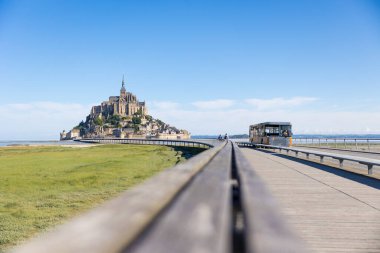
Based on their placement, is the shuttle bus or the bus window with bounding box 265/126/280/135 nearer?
the shuttle bus

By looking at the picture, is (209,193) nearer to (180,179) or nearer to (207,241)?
→ (180,179)

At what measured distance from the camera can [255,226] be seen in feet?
4.15

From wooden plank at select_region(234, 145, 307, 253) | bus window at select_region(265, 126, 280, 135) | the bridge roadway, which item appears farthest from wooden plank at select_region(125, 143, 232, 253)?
bus window at select_region(265, 126, 280, 135)

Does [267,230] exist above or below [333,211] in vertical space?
above

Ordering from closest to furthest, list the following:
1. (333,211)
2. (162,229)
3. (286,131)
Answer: (162,229)
(333,211)
(286,131)

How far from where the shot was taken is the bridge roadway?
4379mm

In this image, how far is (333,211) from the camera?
20.1 feet

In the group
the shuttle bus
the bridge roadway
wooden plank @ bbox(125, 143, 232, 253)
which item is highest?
the shuttle bus

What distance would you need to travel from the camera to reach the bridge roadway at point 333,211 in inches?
172

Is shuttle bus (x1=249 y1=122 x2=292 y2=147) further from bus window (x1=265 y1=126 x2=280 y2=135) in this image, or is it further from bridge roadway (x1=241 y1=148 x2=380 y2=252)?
bridge roadway (x1=241 y1=148 x2=380 y2=252)

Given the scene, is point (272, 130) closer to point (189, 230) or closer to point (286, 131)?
point (286, 131)

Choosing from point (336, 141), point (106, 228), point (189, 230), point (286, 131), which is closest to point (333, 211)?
point (189, 230)

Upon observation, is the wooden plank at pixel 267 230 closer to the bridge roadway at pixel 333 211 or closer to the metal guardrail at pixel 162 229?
the metal guardrail at pixel 162 229

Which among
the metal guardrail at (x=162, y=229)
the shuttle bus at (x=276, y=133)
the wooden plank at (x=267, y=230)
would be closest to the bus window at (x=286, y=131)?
the shuttle bus at (x=276, y=133)
